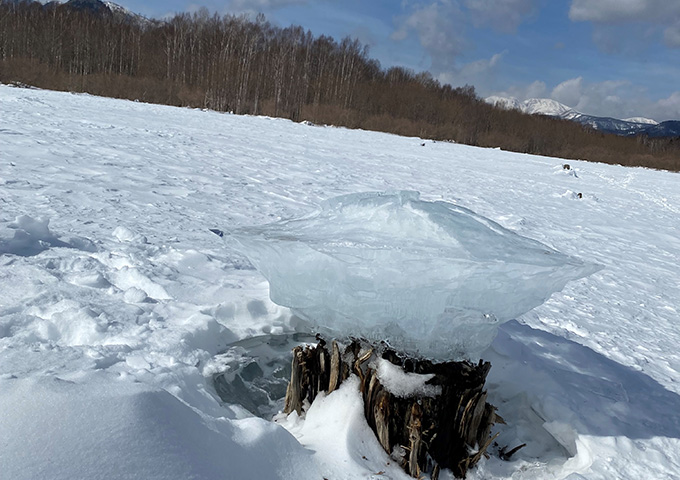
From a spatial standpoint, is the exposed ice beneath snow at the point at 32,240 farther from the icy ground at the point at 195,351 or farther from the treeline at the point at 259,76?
the treeline at the point at 259,76

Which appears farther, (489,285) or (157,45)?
(157,45)

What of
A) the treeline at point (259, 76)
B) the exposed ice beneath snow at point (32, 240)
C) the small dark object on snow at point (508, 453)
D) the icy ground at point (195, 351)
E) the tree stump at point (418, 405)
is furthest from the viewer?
the treeline at point (259, 76)

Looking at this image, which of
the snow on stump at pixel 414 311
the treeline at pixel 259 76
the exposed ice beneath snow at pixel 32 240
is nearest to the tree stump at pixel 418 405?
the snow on stump at pixel 414 311

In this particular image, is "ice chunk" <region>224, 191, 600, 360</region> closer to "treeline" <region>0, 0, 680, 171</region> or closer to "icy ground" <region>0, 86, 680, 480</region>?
"icy ground" <region>0, 86, 680, 480</region>

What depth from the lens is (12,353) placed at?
167cm

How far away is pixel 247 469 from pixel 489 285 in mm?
1021

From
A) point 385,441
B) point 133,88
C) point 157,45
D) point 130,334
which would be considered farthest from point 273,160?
point 157,45

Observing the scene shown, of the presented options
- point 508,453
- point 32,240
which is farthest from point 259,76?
point 508,453

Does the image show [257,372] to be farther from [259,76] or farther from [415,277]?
[259,76]

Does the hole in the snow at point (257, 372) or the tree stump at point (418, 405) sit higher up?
the tree stump at point (418, 405)

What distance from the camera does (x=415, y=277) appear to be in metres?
1.71

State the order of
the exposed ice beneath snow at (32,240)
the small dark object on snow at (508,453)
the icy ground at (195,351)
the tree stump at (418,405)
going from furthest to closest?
the exposed ice beneath snow at (32,240)
the small dark object on snow at (508,453)
the tree stump at (418,405)
the icy ground at (195,351)

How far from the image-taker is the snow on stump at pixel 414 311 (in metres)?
1.65

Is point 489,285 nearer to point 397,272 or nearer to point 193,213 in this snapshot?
point 397,272
